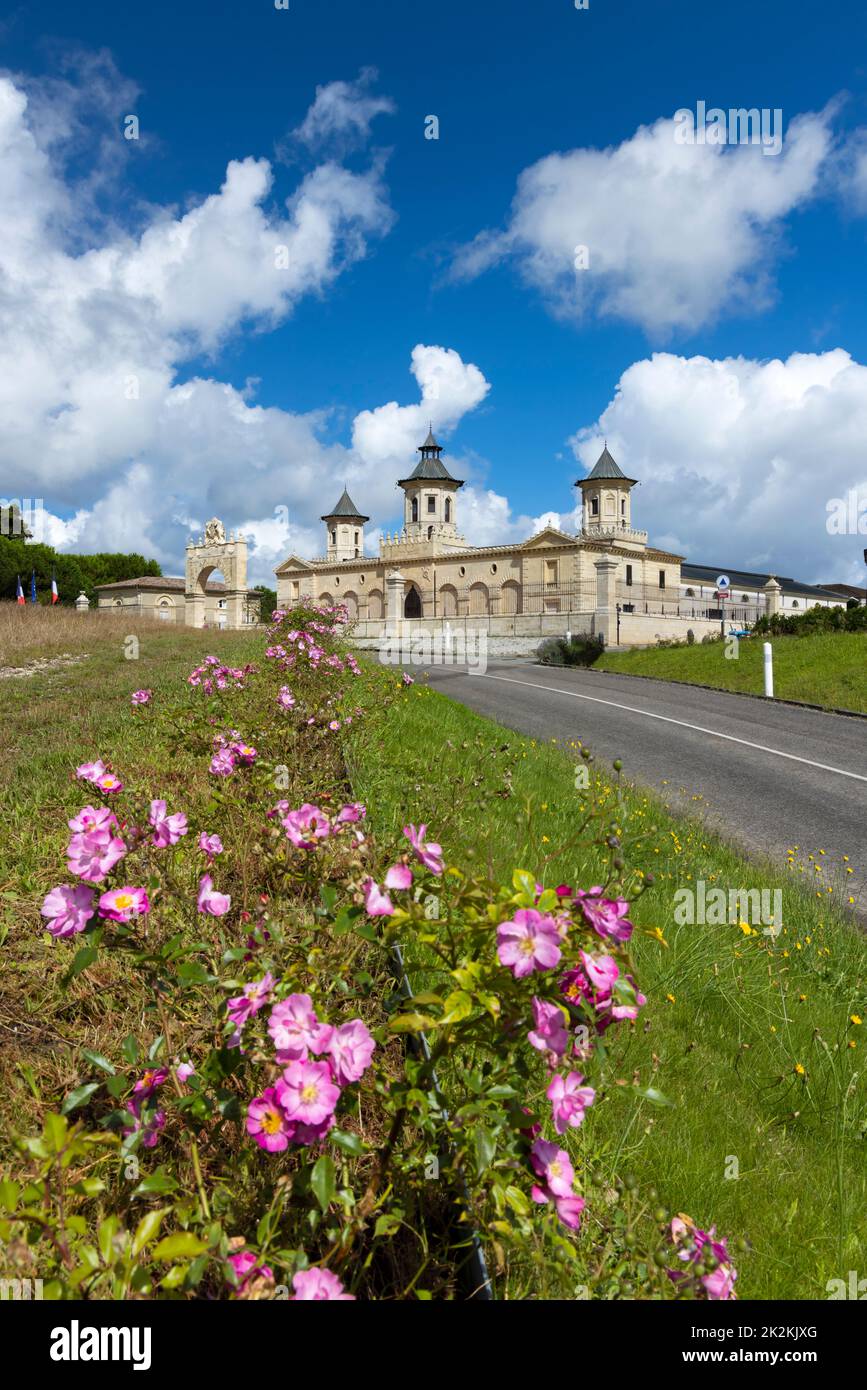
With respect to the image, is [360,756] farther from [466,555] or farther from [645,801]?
[466,555]

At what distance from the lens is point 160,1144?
2.33m

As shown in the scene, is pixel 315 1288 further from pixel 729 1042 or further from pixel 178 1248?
pixel 729 1042

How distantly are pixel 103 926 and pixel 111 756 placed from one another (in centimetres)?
434

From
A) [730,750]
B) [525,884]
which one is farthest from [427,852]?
[730,750]

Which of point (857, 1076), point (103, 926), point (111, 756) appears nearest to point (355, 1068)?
point (103, 926)

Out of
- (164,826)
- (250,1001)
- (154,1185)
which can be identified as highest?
(164,826)

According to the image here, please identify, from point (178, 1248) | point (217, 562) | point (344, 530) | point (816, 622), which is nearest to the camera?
point (178, 1248)

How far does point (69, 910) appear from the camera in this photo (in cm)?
182

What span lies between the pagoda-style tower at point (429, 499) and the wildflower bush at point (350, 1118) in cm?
7829

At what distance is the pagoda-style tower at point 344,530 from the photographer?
90.7m

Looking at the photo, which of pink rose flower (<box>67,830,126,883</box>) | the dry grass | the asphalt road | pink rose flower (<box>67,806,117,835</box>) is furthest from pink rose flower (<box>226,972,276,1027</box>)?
the dry grass

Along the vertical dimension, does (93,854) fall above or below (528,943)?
above

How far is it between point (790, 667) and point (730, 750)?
1112cm

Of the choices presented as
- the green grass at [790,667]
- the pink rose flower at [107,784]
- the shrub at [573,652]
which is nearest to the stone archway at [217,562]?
the shrub at [573,652]
